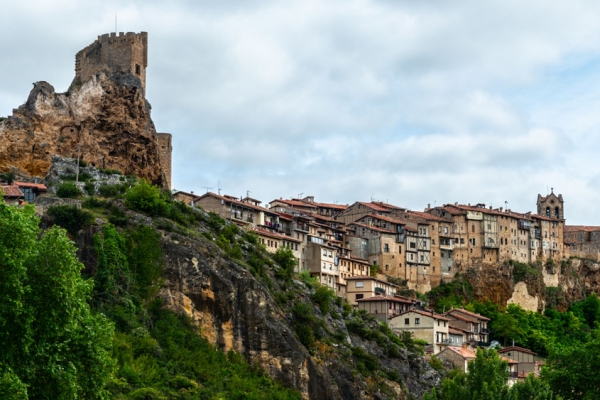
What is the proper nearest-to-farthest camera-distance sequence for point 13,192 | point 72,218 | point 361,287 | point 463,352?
point 72,218, point 13,192, point 463,352, point 361,287

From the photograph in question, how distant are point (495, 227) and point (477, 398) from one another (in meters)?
83.0

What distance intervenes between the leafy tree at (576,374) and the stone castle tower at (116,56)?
39.6 meters

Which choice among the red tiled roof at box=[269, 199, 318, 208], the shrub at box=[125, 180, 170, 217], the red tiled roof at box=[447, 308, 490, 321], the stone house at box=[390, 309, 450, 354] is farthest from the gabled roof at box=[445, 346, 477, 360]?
the red tiled roof at box=[269, 199, 318, 208]

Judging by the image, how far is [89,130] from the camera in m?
86.7

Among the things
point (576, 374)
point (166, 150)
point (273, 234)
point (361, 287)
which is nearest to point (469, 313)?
point (361, 287)

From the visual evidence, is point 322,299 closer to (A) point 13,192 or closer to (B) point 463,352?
(A) point 13,192

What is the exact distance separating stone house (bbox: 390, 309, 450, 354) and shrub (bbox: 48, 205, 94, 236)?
38957 mm

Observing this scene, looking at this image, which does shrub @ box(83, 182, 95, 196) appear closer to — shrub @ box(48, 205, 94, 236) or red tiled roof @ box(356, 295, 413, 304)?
shrub @ box(48, 205, 94, 236)

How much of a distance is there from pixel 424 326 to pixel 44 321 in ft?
213

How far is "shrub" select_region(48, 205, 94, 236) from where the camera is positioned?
69.9m

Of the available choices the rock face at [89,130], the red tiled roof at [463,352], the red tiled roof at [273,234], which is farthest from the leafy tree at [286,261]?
the red tiled roof at [463,352]

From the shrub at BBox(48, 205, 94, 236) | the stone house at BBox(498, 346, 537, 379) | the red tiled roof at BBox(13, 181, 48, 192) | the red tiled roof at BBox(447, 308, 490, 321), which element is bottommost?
the stone house at BBox(498, 346, 537, 379)

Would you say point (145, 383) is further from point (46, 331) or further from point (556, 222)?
point (556, 222)

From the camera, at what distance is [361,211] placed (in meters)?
135
